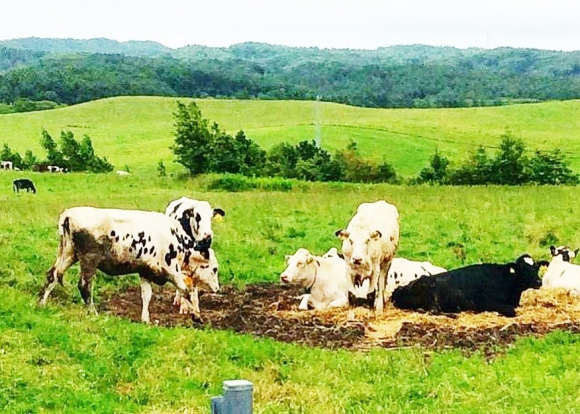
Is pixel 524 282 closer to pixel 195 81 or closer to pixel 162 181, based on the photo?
pixel 162 181

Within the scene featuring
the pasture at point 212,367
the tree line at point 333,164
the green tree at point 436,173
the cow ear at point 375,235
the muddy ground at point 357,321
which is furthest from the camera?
the green tree at point 436,173

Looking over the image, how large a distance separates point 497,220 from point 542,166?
26.7 metres

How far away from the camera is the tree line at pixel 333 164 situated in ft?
159

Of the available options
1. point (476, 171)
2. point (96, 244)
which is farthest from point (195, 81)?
point (96, 244)

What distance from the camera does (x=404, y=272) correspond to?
1584 cm

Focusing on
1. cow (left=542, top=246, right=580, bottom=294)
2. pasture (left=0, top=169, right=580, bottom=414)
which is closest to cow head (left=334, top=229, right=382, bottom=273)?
pasture (left=0, top=169, right=580, bottom=414)

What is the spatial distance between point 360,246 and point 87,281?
4162mm

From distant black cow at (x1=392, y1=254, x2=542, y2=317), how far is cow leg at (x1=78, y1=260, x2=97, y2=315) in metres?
4.86

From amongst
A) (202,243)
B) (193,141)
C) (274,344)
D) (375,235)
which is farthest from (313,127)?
(274,344)

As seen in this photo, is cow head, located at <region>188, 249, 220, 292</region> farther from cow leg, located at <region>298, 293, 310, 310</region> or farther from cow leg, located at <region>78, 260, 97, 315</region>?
cow leg, located at <region>78, 260, 97, 315</region>

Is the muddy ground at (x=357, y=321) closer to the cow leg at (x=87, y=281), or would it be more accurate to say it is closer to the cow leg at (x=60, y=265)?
the cow leg at (x=87, y=281)

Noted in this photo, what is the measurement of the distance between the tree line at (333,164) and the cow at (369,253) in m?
32.1

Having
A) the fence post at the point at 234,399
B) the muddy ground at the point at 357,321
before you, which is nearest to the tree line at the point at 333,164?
the muddy ground at the point at 357,321

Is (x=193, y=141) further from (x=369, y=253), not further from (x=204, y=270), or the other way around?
(x=369, y=253)
